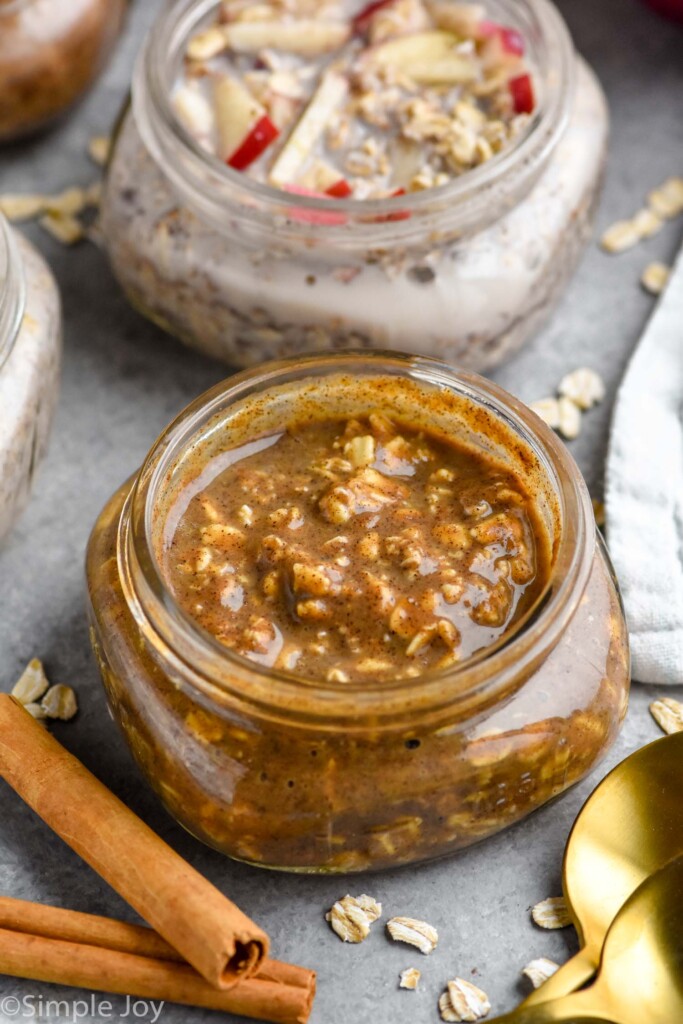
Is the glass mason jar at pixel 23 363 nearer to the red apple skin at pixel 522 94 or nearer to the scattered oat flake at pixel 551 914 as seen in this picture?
the red apple skin at pixel 522 94

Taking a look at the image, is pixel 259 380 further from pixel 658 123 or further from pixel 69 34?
pixel 658 123

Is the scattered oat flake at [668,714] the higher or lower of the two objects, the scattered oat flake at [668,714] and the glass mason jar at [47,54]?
the lower

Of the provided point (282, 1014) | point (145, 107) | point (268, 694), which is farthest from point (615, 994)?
point (145, 107)

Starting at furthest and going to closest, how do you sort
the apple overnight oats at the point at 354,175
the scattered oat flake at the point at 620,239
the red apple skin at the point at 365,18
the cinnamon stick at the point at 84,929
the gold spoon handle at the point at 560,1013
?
the scattered oat flake at the point at 620,239 < the red apple skin at the point at 365,18 < the apple overnight oats at the point at 354,175 < the cinnamon stick at the point at 84,929 < the gold spoon handle at the point at 560,1013

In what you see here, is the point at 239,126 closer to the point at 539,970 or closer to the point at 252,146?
the point at 252,146


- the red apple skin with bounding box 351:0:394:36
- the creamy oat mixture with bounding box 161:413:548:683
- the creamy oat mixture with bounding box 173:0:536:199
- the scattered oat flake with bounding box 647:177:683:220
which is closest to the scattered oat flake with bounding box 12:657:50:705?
the creamy oat mixture with bounding box 161:413:548:683

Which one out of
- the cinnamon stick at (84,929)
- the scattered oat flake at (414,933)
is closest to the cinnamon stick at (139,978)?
the cinnamon stick at (84,929)

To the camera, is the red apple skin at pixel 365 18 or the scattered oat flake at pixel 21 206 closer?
the red apple skin at pixel 365 18
